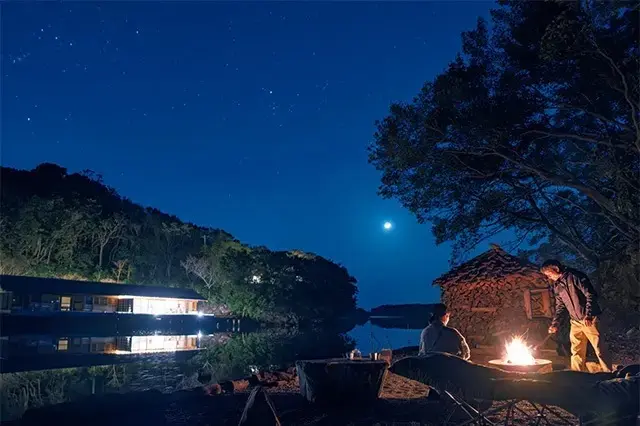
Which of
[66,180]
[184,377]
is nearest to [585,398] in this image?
[184,377]

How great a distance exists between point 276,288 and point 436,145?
45848 mm

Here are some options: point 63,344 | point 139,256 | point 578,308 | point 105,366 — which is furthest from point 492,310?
point 139,256

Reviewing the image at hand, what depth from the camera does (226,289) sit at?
5750cm

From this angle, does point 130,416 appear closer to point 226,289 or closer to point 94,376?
point 94,376

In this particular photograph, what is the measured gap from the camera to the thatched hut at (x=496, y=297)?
1260cm

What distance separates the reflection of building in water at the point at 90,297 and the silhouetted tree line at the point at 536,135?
120 feet

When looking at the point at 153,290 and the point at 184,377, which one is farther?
the point at 153,290

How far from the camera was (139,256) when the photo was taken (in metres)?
66.2

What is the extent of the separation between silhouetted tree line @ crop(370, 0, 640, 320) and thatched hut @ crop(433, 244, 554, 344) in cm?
270

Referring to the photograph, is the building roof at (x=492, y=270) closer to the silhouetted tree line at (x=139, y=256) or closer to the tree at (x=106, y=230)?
the silhouetted tree line at (x=139, y=256)

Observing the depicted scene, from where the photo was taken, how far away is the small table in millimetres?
8562

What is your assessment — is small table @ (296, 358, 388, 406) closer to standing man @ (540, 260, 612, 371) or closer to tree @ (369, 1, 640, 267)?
standing man @ (540, 260, 612, 371)

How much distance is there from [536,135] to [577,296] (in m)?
7.06

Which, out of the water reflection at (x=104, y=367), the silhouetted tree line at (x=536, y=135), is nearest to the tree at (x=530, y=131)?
the silhouetted tree line at (x=536, y=135)
